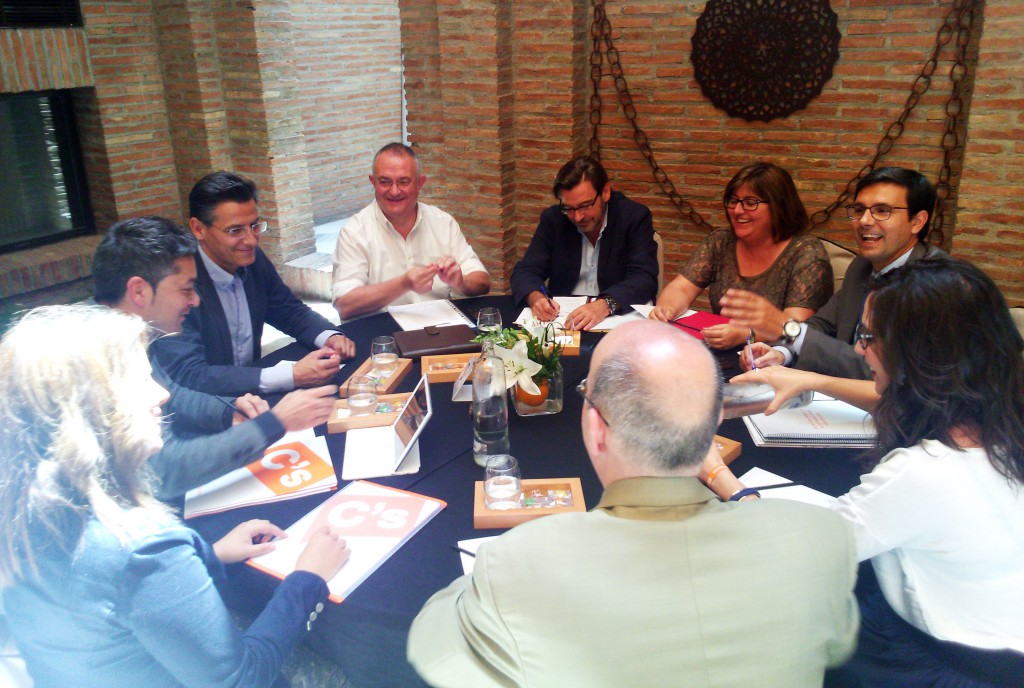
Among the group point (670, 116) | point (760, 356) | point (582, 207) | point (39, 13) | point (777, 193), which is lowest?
point (760, 356)

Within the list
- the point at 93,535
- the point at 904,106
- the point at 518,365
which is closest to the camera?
the point at 93,535

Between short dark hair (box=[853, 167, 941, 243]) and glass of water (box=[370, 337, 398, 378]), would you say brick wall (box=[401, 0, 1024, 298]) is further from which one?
glass of water (box=[370, 337, 398, 378])

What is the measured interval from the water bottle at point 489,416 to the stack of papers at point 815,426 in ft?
2.39

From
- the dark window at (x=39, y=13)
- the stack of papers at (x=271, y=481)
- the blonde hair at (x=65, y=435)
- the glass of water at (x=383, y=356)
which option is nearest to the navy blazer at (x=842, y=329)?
the glass of water at (x=383, y=356)

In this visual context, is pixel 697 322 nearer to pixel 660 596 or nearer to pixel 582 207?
pixel 582 207

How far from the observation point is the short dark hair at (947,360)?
1.61 metres

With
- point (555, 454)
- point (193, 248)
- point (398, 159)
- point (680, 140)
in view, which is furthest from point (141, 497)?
point (680, 140)

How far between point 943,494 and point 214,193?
103 inches

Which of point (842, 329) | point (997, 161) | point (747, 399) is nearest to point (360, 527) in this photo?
point (747, 399)

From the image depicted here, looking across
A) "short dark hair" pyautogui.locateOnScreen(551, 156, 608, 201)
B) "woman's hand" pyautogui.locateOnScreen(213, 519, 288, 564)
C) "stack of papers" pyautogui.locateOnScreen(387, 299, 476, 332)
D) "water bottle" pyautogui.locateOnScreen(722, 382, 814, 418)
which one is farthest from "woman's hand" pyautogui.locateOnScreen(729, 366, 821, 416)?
"short dark hair" pyautogui.locateOnScreen(551, 156, 608, 201)

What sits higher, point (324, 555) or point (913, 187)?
point (913, 187)

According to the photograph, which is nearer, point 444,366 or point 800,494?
point 800,494

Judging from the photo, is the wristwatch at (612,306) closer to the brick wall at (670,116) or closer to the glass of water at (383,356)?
the glass of water at (383,356)

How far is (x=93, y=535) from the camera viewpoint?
54.0 inches
